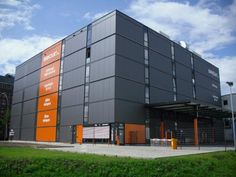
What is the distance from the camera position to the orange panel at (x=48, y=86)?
1967 inches

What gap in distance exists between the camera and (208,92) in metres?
61.8

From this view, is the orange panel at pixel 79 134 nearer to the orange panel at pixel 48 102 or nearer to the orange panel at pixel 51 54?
the orange panel at pixel 48 102

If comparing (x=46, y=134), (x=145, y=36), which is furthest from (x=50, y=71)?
(x=145, y=36)

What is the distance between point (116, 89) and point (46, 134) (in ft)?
67.8

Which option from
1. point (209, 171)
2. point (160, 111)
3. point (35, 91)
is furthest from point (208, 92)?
point (209, 171)

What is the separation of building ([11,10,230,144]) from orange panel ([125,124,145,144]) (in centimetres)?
14

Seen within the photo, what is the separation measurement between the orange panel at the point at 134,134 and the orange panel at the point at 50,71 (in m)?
20.5

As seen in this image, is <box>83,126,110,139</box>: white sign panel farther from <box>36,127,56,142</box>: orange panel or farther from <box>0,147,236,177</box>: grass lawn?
<box>0,147,236,177</box>: grass lawn

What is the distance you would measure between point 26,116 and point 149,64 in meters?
32.0

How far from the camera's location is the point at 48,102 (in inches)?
2009

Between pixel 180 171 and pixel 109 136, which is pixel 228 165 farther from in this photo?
pixel 109 136

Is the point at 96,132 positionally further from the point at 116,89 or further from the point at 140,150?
the point at 140,150

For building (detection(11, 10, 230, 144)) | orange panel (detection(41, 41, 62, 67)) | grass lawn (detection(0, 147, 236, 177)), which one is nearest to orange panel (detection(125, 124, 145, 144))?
building (detection(11, 10, 230, 144))

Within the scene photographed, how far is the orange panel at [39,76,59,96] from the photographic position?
49969 mm
